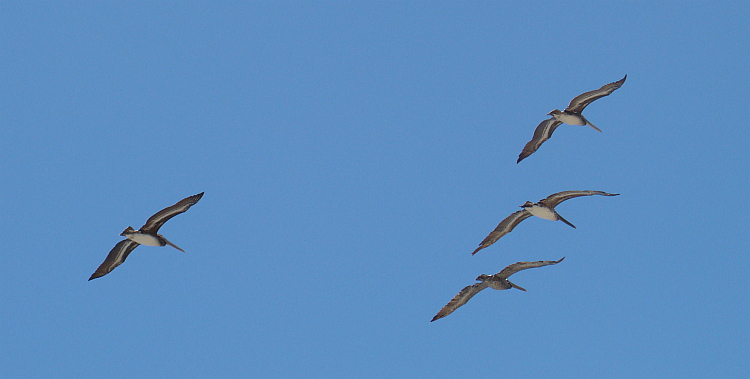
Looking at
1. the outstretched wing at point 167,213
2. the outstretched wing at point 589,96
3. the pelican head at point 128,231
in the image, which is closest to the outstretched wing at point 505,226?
the outstretched wing at point 589,96

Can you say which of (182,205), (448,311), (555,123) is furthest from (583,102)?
(182,205)

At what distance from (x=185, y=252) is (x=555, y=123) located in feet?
45.7

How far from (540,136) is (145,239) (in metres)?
14.2

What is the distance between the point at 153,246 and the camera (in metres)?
27.1

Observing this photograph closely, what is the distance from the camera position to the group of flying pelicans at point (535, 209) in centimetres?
2700

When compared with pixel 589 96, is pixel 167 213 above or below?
below

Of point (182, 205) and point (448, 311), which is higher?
point (182, 205)

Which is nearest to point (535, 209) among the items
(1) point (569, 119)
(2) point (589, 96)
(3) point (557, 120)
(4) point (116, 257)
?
(3) point (557, 120)

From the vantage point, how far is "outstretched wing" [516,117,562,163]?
1148 inches

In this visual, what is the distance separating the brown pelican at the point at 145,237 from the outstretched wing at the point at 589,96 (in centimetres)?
1365

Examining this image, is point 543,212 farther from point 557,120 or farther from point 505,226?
point 557,120

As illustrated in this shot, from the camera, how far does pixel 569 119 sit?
2925cm

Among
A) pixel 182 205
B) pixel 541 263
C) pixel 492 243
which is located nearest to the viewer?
pixel 182 205

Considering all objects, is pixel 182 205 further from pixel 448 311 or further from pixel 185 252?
pixel 448 311
